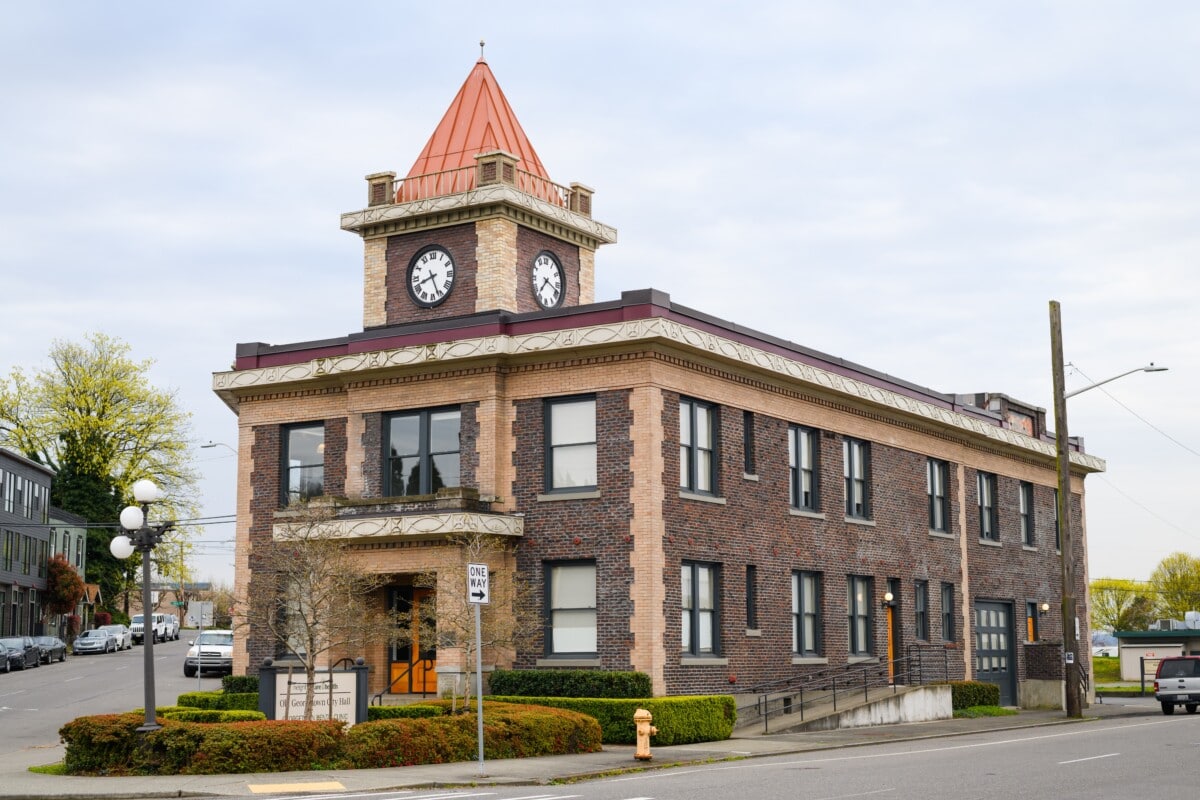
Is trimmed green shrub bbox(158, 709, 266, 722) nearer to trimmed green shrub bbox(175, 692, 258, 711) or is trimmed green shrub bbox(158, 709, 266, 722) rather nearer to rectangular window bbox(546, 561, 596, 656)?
trimmed green shrub bbox(175, 692, 258, 711)

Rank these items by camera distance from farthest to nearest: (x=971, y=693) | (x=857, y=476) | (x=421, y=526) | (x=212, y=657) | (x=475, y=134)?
(x=212, y=657) < (x=971, y=693) < (x=857, y=476) < (x=475, y=134) < (x=421, y=526)

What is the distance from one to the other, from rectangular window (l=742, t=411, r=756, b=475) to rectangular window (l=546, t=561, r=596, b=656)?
16.7 ft

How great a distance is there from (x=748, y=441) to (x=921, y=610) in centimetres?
1040

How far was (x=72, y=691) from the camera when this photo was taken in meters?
44.3

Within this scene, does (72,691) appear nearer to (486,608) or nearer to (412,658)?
(412,658)

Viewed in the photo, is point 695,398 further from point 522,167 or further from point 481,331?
point 522,167

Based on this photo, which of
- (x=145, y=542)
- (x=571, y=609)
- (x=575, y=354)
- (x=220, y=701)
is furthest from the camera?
(x=220, y=701)

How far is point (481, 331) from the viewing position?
3234 centimetres

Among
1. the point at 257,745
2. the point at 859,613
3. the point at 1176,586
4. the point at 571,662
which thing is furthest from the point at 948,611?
the point at 1176,586

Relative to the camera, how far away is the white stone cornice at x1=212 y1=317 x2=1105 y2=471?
1189 inches

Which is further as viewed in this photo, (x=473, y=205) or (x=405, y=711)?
(x=473, y=205)

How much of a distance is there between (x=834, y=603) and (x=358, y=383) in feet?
43.2

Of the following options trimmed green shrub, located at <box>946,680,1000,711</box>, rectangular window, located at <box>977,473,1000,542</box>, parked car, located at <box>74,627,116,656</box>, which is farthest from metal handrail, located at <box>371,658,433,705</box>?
parked car, located at <box>74,627,116,656</box>

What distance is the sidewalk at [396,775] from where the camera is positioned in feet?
62.5
